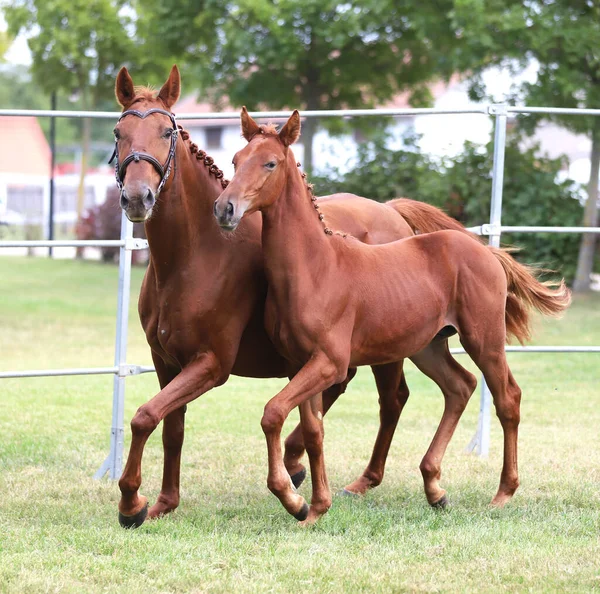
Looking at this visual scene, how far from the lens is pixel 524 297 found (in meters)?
5.88

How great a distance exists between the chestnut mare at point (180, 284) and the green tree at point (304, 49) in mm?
13384

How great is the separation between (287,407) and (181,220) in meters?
1.08

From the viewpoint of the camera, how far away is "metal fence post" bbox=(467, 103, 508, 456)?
6500 mm

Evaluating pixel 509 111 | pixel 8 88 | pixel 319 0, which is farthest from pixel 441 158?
pixel 8 88

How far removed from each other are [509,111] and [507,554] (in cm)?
333

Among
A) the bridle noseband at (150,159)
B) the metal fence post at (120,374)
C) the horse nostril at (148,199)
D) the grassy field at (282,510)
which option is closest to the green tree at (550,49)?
the grassy field at (282,510)

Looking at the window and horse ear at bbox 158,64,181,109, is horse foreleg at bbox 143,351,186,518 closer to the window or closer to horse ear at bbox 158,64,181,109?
horse ear at bbox 158,64,181,109

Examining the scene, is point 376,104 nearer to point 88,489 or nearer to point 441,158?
point 441,158

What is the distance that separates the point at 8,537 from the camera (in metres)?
4.56

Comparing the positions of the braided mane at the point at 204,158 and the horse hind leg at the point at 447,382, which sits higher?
the braided mane at the point at 204,158

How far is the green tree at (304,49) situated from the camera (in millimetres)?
17969

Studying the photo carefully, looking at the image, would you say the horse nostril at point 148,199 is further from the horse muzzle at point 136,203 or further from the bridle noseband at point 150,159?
the bridle noseband at point 150,159

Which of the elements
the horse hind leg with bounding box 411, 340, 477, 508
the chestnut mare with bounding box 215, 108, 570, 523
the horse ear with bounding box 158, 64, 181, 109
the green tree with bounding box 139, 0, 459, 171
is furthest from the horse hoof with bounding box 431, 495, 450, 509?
the green tree with bounding box 139, 0, 459, 171

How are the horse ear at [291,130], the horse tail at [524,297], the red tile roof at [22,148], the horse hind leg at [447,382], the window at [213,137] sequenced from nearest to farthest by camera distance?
the horse ear at [291,130] → the horse hind leg at [447,382] → the horse tail at [524,297] → the window at [213,137] → the red tile roof at [22,148]
